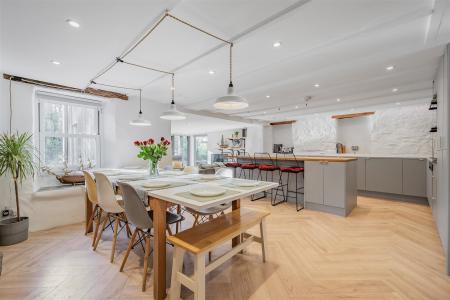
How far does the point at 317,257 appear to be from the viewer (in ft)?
7.41

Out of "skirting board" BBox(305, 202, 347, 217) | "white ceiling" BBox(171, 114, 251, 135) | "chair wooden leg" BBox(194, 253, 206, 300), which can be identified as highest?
"white ceiling" BBox(171, 114, 251, 135)

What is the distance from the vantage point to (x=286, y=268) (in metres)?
2.07

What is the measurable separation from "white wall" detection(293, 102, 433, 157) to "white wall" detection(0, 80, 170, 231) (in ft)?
18.9

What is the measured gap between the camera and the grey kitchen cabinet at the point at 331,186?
3549mm

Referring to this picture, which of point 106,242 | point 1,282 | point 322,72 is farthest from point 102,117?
point 322,72

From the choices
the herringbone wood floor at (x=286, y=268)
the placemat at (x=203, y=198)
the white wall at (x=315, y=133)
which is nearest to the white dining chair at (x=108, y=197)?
the herringbone wood floor at (x=286, y=268)

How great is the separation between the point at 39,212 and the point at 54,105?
1.91m

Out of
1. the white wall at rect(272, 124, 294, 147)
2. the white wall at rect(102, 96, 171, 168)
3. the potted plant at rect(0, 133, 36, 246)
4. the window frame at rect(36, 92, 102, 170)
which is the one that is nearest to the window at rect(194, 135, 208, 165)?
the white wall at rect(272, 124, 294, 147)

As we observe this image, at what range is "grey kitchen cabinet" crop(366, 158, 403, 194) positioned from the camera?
14.7ft

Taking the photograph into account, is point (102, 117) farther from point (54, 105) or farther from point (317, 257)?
point (317, 257)

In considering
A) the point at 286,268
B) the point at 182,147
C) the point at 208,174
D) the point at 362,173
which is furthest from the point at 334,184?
the point at 182,147

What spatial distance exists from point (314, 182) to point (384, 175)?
2039 millimetres

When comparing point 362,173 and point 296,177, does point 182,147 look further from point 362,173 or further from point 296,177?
point 362,173

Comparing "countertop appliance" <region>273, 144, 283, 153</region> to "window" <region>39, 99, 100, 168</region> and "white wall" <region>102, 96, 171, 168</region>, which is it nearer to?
"white wall" <region>102, 96, 171, 168</region>
